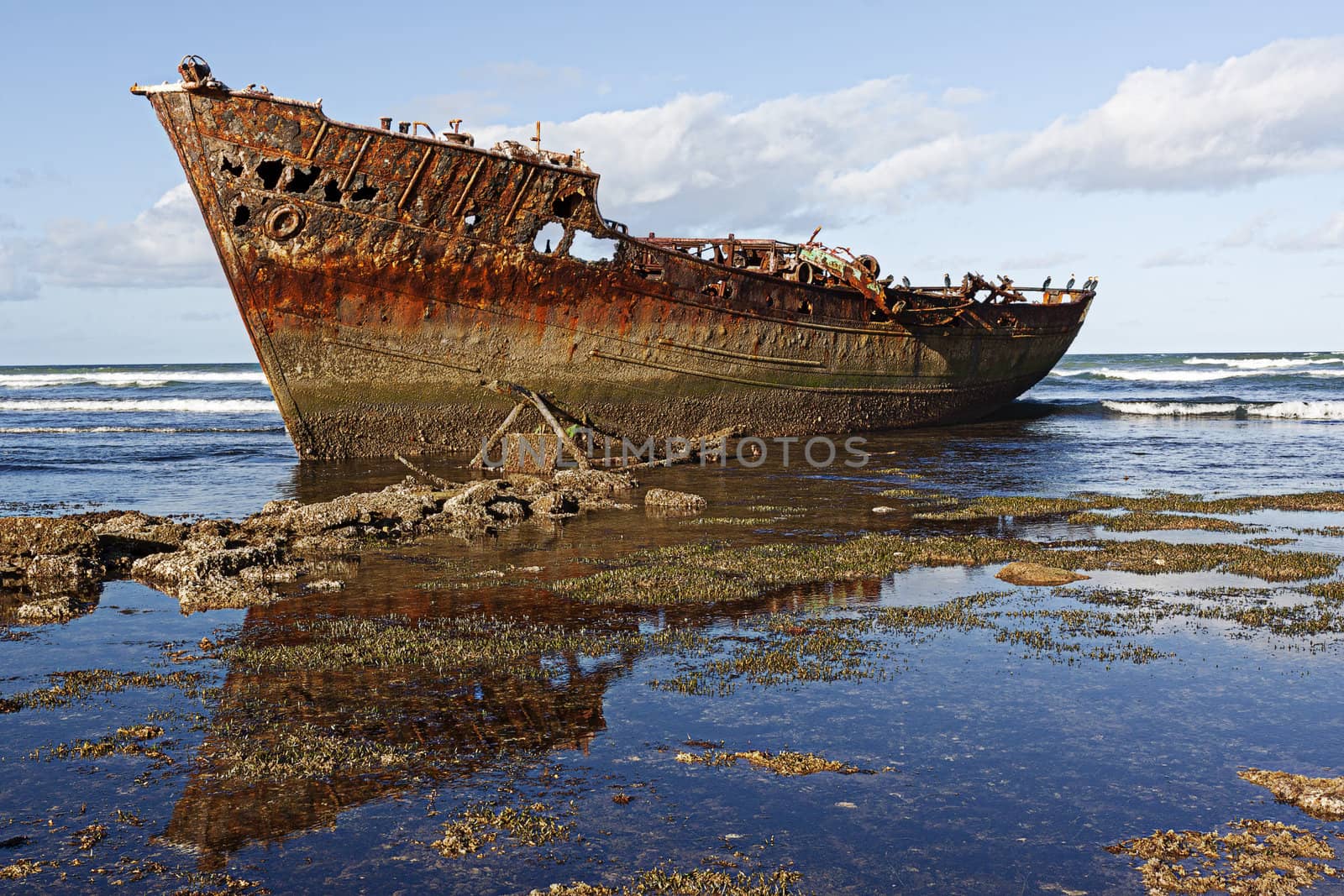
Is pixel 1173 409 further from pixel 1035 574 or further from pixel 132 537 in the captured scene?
pixel 132 537

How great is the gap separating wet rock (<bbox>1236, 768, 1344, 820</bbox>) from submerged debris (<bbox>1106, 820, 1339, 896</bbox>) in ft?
0.77

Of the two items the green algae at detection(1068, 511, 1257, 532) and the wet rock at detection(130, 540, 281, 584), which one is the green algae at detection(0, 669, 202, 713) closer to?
the wet rock at detection(130, 540, 281, 584)

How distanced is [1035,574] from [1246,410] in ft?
95.3

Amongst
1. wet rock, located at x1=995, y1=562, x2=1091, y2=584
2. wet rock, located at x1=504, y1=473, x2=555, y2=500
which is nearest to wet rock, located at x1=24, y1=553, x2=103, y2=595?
wet rock, located at x1=504, y1=473, x2=555, y2=500

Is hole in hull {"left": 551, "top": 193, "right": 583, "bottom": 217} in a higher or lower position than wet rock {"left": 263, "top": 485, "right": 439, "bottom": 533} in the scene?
higher

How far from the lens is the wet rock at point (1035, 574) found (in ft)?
28.9

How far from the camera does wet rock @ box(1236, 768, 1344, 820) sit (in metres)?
4.39

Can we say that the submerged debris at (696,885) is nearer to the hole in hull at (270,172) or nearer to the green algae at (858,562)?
the green algae at (858,562)

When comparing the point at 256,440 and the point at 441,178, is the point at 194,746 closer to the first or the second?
the point at 441,178

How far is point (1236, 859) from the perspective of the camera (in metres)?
4.01

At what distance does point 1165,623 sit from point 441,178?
12405 millimetres

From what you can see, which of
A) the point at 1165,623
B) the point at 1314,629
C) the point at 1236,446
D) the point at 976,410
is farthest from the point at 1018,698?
the point at 976,410

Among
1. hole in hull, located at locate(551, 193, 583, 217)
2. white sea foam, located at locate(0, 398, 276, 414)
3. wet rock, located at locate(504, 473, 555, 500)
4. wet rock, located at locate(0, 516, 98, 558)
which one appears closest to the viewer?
wet rock, located at locate(0, 516, 98, 558)

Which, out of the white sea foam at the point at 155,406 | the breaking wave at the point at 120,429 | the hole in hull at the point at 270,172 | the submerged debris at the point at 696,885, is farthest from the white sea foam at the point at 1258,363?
the submerged debris at the point at 696,885
